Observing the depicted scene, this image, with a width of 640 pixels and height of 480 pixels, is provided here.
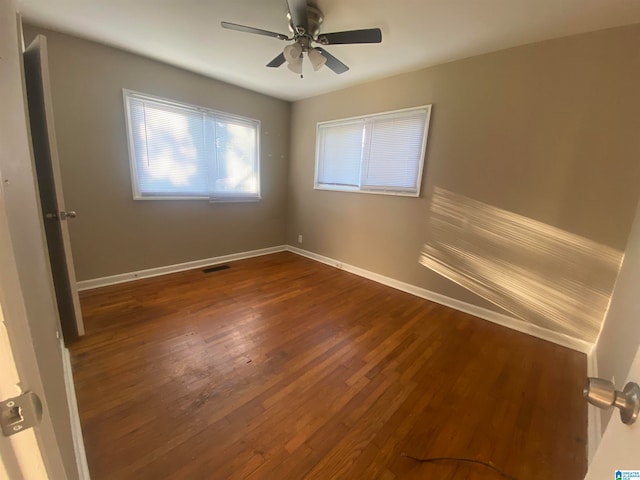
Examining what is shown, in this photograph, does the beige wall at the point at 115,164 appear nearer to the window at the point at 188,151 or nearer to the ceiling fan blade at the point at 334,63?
the window at the point at 188,151

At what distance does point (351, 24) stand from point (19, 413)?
271cm

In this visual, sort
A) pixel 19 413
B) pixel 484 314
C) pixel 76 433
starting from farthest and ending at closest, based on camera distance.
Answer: pixel 484 314, pixel 76 433, pixel 19 413

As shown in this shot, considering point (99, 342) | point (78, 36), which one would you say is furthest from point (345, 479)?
point (78, 36)

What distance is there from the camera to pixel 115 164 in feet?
9.07

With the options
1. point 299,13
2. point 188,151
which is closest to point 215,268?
point 188,151

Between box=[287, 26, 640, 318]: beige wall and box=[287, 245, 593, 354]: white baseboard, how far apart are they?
0.09 meters

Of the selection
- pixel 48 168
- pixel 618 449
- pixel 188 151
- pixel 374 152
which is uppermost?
pixel 374 152

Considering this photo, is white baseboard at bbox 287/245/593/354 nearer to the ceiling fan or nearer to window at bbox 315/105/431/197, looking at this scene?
window at bbox 315/105/431/197

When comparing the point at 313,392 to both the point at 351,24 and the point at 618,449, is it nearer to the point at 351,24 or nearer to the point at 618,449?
the point at 618,449

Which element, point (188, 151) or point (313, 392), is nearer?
point (313, 392)

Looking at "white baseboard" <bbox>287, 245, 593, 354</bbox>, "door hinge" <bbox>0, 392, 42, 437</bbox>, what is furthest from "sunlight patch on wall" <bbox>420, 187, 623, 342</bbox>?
"door hinge" <bbox>0, 392, 42, 437</bbox>

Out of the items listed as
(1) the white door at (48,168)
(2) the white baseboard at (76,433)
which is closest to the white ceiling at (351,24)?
(1) the white door at (48,168)

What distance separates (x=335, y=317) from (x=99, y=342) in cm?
193

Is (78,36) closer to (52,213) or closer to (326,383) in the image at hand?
(52,213)
